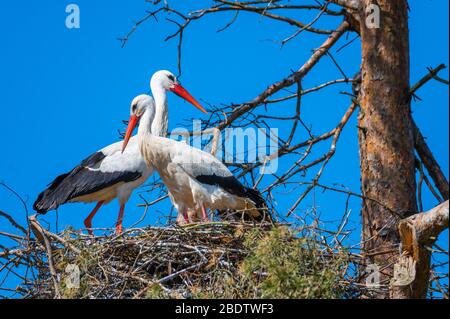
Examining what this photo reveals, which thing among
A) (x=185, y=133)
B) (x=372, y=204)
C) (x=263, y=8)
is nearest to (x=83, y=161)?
(x=185, y=133)

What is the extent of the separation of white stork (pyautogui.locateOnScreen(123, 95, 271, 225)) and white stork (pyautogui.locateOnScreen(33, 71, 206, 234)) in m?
0.77

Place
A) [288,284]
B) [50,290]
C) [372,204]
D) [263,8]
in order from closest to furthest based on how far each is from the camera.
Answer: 1. [288,284]
2. [50,290]
3. [372,204]
4. [263,8]

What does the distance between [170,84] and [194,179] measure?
191 cm

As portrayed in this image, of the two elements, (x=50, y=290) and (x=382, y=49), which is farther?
(x=382, y=49)

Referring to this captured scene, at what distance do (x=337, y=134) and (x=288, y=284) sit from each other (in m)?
3.57

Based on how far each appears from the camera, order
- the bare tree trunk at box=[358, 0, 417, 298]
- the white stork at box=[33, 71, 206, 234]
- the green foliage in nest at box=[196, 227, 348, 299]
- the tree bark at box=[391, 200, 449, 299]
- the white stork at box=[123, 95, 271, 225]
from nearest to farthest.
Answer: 1. the green foliage in nest at box=[196, 227, 348, 299]
2. the tree bark at box=[391, 200, 449, 299]
3. the bare tree trunk at box=[358, 0, 417, 298]
4. the white stork at box=[123, 95, 271, 225]
5. the white stork at box=[33, 71, 206, 234]

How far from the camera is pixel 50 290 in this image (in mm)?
8984

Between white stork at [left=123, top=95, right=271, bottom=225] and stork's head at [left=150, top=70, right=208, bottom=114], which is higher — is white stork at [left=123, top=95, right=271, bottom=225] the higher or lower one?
the lower one

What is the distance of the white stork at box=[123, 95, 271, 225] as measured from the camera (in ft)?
37.7

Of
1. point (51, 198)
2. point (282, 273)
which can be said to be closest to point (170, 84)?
point (51, 198)

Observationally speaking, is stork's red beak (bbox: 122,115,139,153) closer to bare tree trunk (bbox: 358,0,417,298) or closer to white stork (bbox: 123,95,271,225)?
white stork (bbox: 123,95,271,225)

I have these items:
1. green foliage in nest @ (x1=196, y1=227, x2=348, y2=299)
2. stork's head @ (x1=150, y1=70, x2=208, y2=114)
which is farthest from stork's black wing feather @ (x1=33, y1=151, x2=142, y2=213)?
green foliage in nest @ (x1=196, y1=227, x2=348, y2=299)

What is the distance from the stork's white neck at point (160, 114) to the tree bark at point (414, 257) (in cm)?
423
